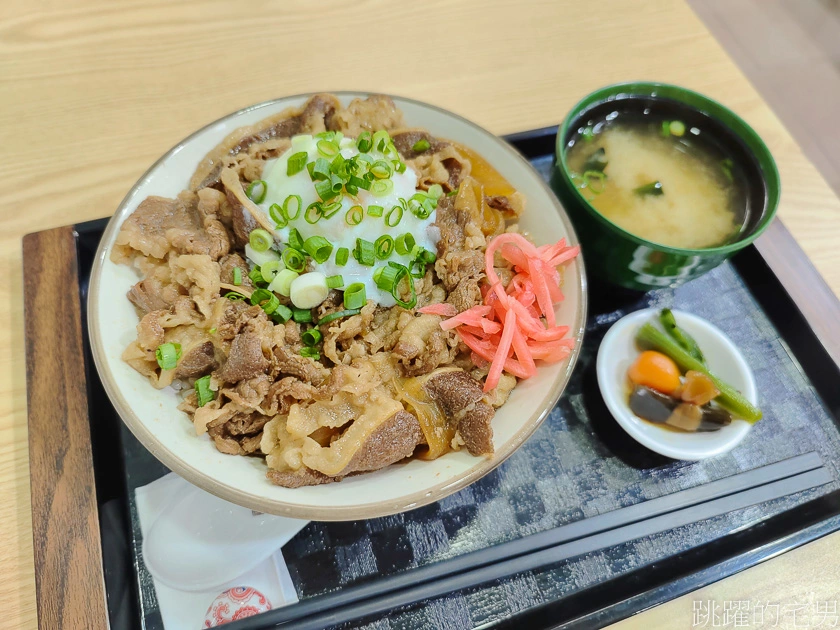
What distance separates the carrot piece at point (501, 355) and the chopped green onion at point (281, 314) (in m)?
0.67

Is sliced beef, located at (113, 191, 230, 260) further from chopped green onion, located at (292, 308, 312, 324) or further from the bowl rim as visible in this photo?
the bowl rim

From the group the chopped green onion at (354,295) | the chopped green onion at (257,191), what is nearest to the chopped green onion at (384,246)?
the chopped green onion at (354,295)

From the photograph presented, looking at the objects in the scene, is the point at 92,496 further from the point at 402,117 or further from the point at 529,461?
the point at 402,117

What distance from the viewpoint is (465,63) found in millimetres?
3053

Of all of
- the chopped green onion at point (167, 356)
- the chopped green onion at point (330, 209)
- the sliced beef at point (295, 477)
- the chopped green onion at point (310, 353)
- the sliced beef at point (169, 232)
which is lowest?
the sliced beef at point (295, 477)

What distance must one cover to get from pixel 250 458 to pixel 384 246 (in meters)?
0.77

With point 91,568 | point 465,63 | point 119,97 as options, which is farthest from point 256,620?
point 465,63

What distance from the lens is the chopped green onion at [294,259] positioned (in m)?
1.77

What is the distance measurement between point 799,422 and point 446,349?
4.97ft

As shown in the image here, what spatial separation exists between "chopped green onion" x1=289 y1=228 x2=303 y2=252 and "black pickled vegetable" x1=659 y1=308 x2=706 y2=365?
1451 millimetres

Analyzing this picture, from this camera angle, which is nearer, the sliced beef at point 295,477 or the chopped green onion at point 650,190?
the sliced beef at point 295,477

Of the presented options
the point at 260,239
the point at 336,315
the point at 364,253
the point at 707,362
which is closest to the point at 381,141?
the point at 364,253

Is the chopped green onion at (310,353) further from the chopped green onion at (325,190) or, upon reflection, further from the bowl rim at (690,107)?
the bowl rim at (690,107)

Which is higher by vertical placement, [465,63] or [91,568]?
[465,63]
